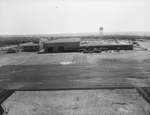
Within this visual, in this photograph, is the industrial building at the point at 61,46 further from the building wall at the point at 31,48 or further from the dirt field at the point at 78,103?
the dirt field at the point at 78,103

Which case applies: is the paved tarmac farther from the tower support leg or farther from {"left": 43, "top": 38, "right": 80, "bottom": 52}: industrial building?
{"left": 43, "top": 38, "right": 80, "bottom": 52}: industrial building

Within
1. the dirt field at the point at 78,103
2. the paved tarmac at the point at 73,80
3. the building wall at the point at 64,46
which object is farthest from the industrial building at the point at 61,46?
the dirt field at the point at 78,103

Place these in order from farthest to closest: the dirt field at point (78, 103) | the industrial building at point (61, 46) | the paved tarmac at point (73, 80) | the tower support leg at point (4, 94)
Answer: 1. the industrial building at point (61, 46)
2. the paved tarmac at point (73, 80)
3. the tower support leg at point (4, 94)
4. the dirt field at point (78, 103)

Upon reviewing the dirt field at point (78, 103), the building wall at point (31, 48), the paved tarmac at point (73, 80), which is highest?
the building wall at point (31, 48)

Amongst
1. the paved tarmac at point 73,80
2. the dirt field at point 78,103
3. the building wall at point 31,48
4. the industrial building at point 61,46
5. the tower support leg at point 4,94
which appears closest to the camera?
the dirt field at point 78,103

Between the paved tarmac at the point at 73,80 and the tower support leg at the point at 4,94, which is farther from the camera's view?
the paved tarmac at the point at 73,80

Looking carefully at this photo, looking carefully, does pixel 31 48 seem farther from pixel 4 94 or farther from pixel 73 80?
pixel 4 94

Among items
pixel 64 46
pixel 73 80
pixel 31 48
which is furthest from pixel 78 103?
pixel 31 48


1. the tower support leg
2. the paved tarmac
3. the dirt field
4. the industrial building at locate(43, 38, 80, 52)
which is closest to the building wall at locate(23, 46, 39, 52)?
the industrial building at locate(43, 38, 80, 52)

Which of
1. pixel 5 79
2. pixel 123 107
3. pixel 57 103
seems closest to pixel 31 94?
pixel 57 103

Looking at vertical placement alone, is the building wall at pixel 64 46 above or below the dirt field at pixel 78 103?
above

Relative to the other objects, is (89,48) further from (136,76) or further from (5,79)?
(5,79)
